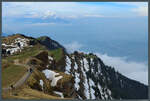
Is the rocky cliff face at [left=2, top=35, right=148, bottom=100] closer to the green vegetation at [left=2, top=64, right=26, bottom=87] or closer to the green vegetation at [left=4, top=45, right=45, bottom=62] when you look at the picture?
the green vegetation at [left=4, top=45, right=45, bottom=62]

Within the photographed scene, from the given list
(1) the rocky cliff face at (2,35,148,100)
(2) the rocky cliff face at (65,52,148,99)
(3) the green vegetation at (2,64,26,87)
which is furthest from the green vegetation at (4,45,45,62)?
(2) the rocky cliff face at (65,52,148,99)

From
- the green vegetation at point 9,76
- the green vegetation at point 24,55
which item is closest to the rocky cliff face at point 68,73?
the green vegetation at point 24,55

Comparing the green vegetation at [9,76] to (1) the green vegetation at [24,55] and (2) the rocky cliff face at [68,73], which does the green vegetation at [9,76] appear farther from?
(1) the green vegetation at [24,55]

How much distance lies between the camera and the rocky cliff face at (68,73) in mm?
12422

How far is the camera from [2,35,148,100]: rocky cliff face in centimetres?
1242

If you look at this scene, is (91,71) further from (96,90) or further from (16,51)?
(16,51)

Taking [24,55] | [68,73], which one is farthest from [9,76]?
[68,73]

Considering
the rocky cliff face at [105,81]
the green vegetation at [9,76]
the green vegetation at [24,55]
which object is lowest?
the rocky cliff face at [105,81]

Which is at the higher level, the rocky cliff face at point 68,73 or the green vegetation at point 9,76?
the green vegetation at point 9,76

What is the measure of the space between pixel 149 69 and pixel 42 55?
34.5 ft

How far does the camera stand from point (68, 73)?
23359mm

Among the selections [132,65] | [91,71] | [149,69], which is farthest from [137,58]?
[149,69]

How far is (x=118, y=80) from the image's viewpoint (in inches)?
2130

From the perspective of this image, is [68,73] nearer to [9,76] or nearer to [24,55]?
[24,55]
